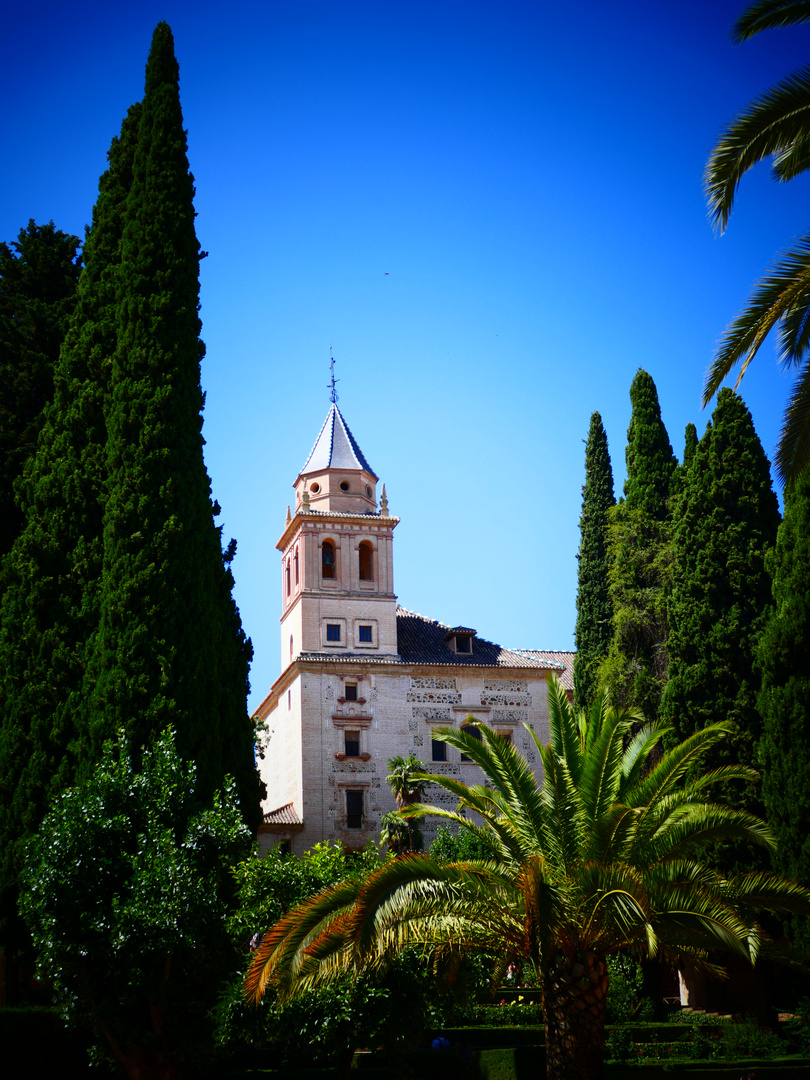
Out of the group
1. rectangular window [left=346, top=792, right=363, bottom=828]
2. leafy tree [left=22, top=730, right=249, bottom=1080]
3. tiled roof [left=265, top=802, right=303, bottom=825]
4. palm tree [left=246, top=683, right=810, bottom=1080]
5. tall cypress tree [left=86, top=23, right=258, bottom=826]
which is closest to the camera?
palm tree [left=246, top=683, right=810, bottom=1080]

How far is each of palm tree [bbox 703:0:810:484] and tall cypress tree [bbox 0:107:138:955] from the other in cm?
1187

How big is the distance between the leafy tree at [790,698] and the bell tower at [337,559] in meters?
24.3

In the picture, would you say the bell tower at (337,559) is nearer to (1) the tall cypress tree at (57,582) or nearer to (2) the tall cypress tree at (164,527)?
(2) the tall cypress tree at (164,527)

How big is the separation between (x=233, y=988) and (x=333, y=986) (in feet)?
4.82

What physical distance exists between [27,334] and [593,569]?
2095 centimetres

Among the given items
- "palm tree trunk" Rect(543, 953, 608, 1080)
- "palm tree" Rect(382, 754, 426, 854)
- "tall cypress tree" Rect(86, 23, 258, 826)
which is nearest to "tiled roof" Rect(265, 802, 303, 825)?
"palm tree" Rect(382, 754, 426, 854)

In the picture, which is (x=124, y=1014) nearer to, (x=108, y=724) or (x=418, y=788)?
(x=108, y=724)

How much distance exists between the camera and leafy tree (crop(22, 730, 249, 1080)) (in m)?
15.8

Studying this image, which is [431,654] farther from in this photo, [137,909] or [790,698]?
[137,909]

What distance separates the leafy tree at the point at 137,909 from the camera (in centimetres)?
1577

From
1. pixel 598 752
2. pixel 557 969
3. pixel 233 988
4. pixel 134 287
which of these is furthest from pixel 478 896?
pixel 134 287

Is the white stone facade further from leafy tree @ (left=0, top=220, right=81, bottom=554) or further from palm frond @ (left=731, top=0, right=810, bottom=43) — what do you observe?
palm frond @ (left=731, top=0, right=810, bottom=43)

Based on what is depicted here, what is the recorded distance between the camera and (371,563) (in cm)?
4766

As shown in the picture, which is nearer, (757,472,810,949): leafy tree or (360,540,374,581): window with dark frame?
(757,472,810,949): leafy tree
